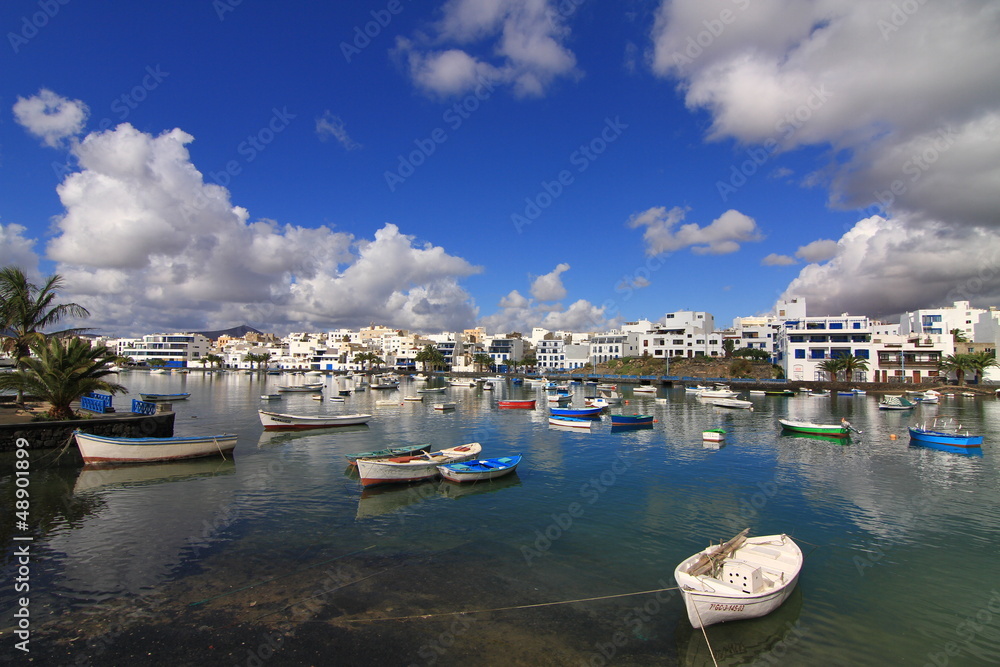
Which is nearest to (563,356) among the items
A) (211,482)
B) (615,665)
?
(211,482)

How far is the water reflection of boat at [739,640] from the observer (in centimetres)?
949

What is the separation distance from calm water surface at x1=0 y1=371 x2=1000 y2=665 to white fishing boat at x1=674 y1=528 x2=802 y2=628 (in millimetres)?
495

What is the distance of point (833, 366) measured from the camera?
88625 mm

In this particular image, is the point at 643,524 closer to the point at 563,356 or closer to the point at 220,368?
the point at 563,356

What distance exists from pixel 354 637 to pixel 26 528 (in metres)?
13.3

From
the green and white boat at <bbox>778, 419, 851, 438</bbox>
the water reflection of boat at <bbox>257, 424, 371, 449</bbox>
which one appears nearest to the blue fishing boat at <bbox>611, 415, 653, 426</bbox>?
the green and white boat at <bbox>778, 419, 851, 438</bbox>

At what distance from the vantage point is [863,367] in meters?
89.1

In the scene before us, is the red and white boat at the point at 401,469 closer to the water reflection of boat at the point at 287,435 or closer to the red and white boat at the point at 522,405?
the water reflection of boat at the point at 287,435

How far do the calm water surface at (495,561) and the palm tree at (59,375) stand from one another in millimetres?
4240

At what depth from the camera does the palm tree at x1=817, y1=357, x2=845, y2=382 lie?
3467 inches

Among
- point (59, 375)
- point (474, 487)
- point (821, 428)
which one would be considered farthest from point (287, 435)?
point (821, 428)

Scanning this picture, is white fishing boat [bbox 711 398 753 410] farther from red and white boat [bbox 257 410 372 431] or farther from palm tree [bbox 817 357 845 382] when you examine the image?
red and white boat [bbox 257 410 372 431]

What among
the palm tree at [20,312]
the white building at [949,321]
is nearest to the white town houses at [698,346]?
the white building at [949,321]

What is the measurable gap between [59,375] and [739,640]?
30973mm
